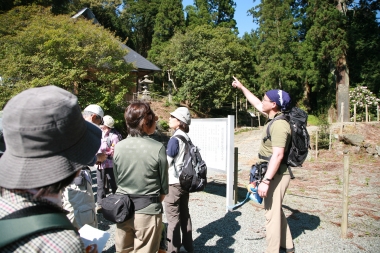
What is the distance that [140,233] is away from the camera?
2.07 metres

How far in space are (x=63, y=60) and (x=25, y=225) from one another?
13.2 meters

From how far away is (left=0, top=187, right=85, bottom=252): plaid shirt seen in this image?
80cm

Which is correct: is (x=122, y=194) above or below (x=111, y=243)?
above

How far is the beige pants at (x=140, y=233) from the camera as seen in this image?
2.07 meters

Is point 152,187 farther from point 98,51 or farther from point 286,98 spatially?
point 98,51

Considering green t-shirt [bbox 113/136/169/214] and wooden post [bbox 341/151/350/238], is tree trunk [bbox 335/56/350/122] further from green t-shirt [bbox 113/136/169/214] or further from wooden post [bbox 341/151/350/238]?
green t-shirt [bbox 113/136/169/214]

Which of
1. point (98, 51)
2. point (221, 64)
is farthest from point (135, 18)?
point (98, 51)

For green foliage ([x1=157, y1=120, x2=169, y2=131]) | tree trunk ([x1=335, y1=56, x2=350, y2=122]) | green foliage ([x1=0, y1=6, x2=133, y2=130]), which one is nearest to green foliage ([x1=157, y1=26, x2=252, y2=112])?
green foliage ([x1=157, y1=120, x2=169, y2=131])

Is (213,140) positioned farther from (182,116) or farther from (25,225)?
(25,225)

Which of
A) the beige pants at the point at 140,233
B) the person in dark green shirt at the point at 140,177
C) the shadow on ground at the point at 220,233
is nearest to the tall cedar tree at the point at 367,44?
the shadow on ground at the point at 220,233

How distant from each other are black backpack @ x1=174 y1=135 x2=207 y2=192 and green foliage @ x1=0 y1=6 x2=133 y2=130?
10.8 m

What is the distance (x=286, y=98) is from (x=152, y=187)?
1806 millimetres

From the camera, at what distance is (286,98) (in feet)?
9.73

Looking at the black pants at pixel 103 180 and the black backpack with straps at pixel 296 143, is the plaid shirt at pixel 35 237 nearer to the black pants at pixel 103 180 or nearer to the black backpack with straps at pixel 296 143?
the black backpack with straps at pixel 296 143
